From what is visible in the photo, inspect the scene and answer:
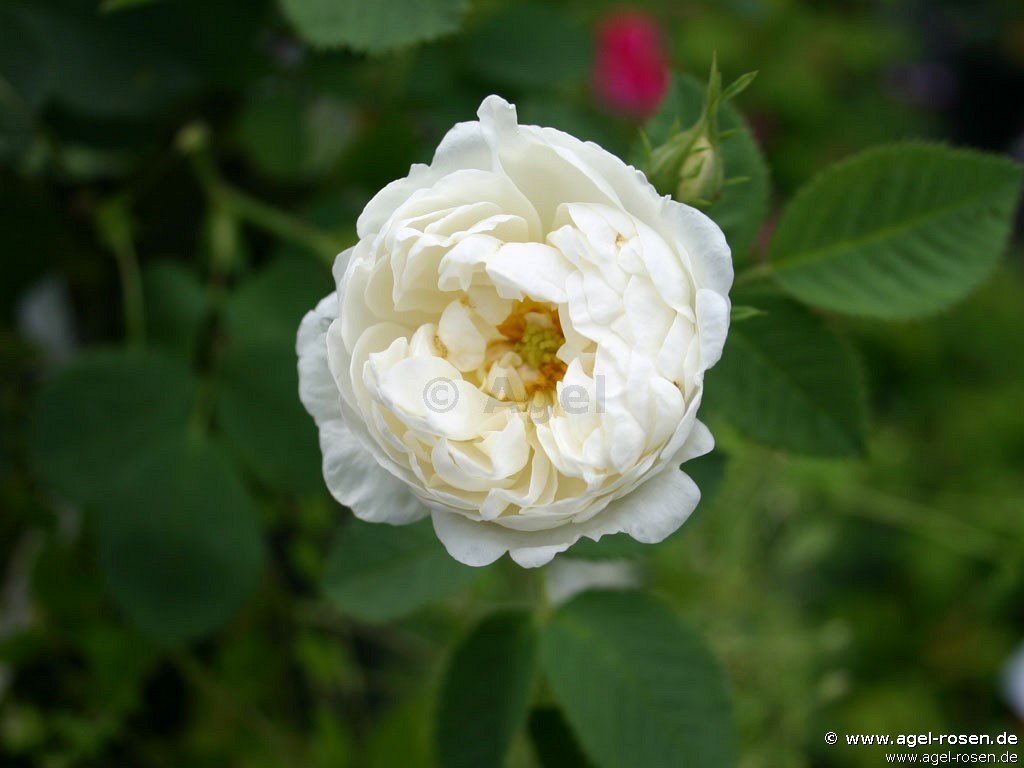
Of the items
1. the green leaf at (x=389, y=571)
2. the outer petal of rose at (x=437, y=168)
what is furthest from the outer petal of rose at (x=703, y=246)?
the green leaf at (x=389, y=571)

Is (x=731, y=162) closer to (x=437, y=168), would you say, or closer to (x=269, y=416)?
(x=437, y=168)

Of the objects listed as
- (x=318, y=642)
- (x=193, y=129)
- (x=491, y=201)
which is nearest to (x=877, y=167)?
(x=491, y=201)

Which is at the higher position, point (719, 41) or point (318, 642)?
point (719, 41)

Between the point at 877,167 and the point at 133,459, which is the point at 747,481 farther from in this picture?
the point at 133,459

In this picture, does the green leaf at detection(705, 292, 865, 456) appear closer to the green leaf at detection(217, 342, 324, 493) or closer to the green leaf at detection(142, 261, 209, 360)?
the green leaf at detection(217, 342, 324, 493)

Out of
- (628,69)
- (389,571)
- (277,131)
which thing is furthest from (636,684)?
(628,69)

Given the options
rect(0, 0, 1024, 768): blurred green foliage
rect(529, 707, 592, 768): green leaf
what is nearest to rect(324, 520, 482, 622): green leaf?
rect(0, 0, 1024, 768): blurred green foliage

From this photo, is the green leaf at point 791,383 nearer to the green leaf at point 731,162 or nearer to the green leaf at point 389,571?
the green leaf at point 731,162
